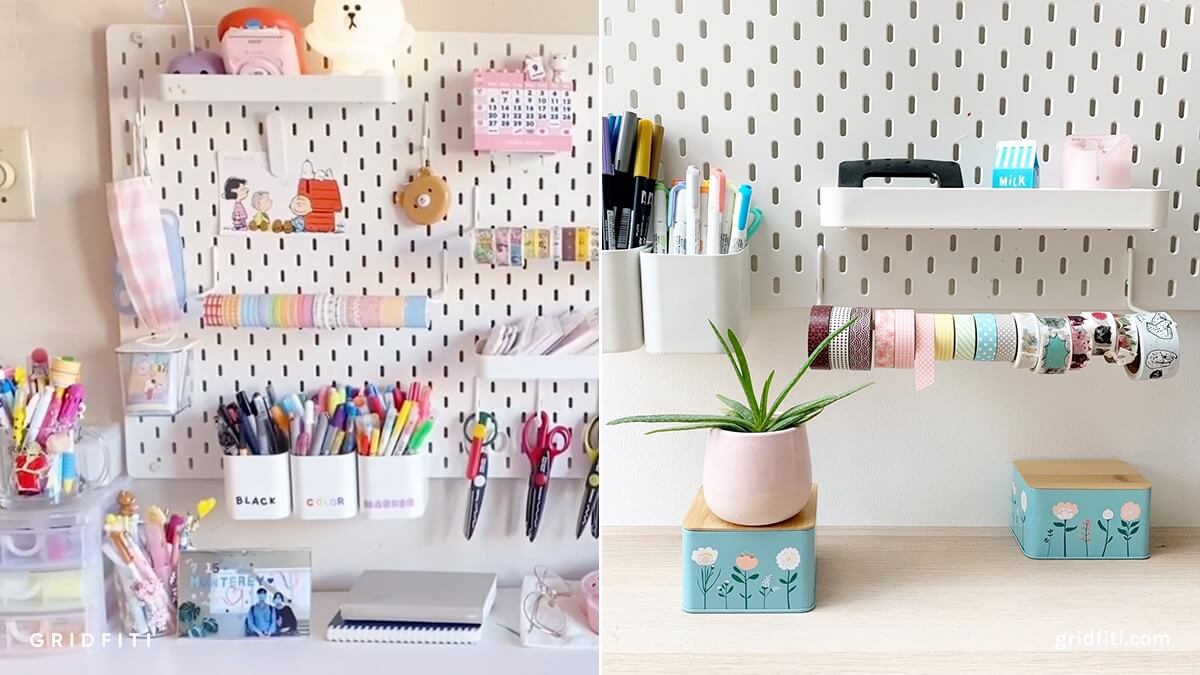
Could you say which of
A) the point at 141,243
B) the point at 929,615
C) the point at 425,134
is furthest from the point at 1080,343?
the point at 141,243

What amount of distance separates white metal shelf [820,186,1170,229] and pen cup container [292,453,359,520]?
86cm

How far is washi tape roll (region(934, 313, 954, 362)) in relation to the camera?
84 centimetres

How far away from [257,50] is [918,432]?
3.03 feet

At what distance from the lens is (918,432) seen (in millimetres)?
947

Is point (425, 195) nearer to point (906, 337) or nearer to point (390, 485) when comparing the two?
point (390, 485)

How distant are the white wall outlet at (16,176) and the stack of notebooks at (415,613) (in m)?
0.66

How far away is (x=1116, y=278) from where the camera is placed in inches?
35.6

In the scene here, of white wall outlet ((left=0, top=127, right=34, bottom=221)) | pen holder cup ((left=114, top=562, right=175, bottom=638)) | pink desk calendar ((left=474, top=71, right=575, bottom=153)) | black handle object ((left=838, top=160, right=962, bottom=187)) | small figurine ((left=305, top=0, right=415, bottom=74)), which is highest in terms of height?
small figurine ((left=305, top=0, right=415, bottom=74))

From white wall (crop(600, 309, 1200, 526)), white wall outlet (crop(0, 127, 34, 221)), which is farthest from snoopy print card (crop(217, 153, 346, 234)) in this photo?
white wall (crop(600, 309, 1200, 526))

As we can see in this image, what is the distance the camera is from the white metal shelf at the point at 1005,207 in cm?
81

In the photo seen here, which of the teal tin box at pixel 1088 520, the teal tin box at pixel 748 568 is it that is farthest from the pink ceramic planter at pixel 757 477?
the teal tin box at pixel 1088 520

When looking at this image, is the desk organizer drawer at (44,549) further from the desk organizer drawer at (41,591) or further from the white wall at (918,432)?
the white wall at (918,432)

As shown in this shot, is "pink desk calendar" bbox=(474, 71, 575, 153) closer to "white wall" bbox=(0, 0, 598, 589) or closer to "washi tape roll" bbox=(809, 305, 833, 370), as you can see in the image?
"white wall" bbox=(0, 0, 598, 589)

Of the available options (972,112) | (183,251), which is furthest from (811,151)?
(183,251)
